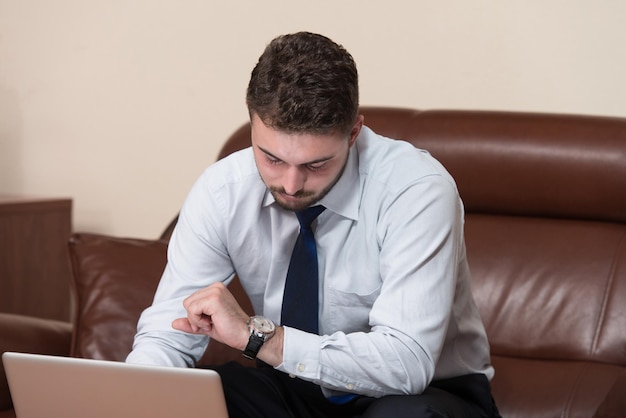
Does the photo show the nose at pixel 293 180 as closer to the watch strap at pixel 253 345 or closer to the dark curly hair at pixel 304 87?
the dark curly hair at pixel 304 87

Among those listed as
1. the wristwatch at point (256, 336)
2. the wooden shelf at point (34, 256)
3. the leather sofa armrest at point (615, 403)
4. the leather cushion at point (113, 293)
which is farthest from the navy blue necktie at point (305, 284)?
the wooden shelf at point (34, 256)

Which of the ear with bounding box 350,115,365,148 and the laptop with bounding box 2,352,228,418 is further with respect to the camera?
the ear with bounding box 350,115,365,148

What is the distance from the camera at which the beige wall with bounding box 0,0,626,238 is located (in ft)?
8.42

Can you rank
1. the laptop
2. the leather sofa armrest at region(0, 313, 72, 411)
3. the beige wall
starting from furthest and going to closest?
1. the beige wall
2. the leather sofa armrest at region(0, 313, 72, 411)
3. the laptop

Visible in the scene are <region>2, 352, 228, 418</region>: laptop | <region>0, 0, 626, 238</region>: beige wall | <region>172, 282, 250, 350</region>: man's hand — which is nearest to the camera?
<region>2, 352, 228, 418</region>: laptop

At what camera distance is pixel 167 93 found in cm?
304

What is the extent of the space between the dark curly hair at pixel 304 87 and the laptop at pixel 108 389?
1.50ft

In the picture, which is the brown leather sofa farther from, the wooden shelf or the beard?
the wooden shelf

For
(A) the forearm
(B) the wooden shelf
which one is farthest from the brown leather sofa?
(B) the wooden shelf

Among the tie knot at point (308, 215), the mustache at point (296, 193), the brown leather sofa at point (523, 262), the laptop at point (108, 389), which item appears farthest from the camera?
the brown leather sofa at point (523, 262)

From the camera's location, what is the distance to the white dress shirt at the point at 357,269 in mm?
1538

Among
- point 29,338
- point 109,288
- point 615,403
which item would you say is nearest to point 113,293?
point 109,288

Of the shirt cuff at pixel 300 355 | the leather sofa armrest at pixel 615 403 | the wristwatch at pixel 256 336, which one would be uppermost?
the wristwatch at pixel 256 336

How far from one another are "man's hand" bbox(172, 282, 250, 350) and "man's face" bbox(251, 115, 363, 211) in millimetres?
217
